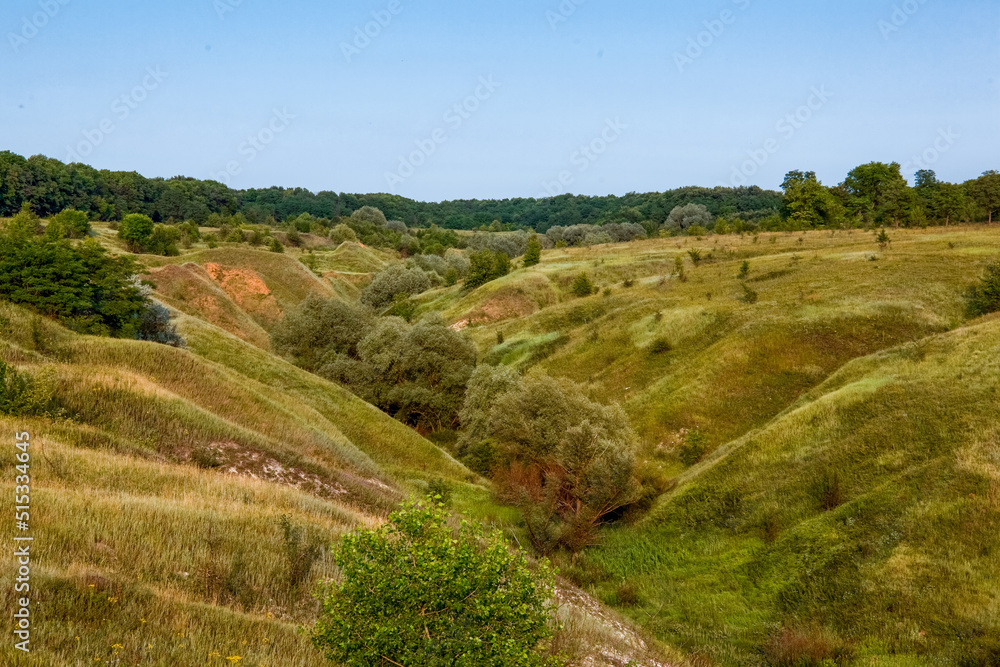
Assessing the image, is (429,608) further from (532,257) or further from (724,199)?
(724,199)

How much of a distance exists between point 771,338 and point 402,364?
2688 cm

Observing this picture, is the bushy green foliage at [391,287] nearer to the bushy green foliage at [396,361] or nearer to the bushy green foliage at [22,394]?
the bushy green foliage at [396,361]

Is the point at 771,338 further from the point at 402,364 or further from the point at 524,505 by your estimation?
the point at 402,364

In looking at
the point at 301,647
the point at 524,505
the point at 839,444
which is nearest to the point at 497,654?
the point at 301,647

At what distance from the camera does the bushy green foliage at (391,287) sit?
98625mm

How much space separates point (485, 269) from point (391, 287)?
18.7m

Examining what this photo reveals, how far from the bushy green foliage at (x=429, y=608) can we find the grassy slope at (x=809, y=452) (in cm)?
1185

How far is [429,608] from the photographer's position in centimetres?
657

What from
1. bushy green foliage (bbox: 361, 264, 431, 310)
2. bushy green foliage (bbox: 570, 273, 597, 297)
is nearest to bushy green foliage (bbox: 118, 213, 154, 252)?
bushy green foliage (bbox: 361, 264, 431, 310)

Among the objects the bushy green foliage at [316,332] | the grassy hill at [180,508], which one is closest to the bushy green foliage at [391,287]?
the bushy green foliage at [316,332]

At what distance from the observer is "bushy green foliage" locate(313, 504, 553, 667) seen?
6258 mm

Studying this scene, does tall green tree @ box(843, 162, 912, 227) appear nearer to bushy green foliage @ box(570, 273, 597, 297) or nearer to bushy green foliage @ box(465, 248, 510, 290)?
bushy green foliage @ box(570, 273, 597, 297)

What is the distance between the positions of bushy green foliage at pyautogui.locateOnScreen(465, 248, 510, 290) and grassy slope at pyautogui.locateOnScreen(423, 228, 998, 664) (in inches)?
1393

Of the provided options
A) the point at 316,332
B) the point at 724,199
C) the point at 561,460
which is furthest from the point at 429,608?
the point at 724,199
